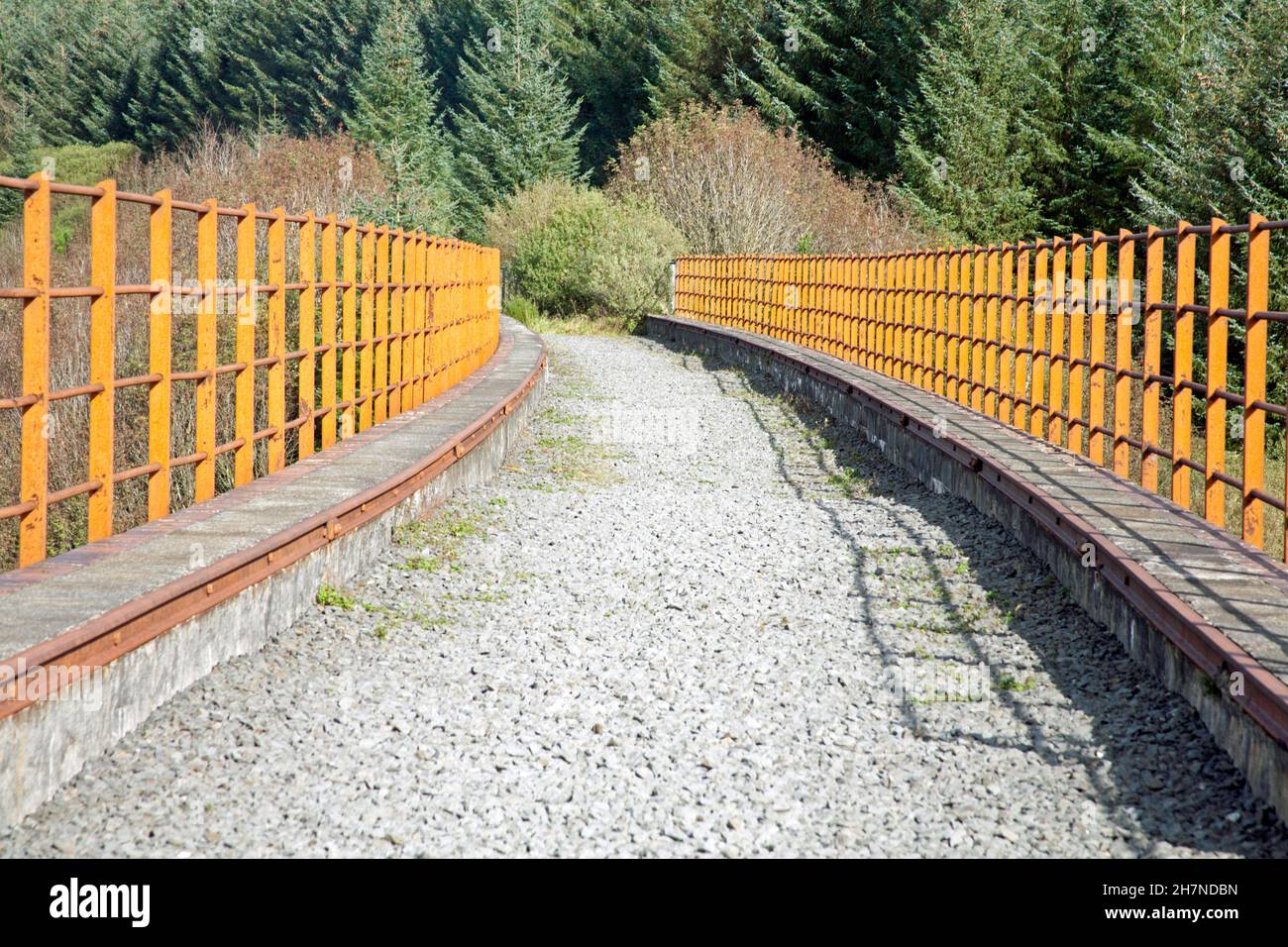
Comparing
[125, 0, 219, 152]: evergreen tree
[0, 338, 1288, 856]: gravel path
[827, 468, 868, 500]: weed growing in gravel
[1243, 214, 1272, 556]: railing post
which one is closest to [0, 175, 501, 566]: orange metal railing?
[0, 338, 1288, 856]: gravel path

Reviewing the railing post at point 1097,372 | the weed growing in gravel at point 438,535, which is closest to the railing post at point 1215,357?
the railing post at point 1097,372

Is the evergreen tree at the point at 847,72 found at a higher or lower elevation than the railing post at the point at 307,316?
higher

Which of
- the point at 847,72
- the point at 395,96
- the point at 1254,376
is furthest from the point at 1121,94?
the point at 1254,376

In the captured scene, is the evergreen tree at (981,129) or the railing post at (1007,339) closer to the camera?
the railing post at (1007,339)

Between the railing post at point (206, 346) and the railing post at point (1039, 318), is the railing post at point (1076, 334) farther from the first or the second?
the railing post at point (206, 346)

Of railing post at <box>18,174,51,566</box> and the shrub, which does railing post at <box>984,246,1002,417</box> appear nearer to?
railing post at <box>18,174,51,566</box>

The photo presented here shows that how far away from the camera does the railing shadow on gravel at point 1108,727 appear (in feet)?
15.5

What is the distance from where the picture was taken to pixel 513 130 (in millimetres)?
62406

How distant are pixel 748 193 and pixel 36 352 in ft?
101

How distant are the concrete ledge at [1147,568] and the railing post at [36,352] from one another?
4.29 meters

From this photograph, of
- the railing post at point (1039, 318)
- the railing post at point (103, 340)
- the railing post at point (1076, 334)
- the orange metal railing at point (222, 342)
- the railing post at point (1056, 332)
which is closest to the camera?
the orange metal railing at point (222, 342)

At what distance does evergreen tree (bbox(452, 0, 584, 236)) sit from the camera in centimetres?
6175

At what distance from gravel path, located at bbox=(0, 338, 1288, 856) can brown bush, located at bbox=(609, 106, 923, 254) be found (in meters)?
26.4

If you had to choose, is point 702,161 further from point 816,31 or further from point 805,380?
point 805,380
